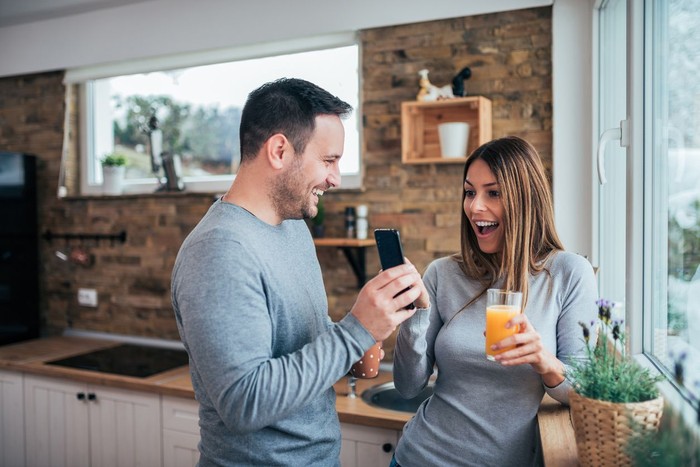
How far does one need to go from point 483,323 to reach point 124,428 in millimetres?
1986

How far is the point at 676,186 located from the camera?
1.43m

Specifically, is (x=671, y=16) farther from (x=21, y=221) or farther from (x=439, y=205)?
(x=21, y=221)

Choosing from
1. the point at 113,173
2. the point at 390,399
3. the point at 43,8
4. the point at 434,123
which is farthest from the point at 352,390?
the point at 43,8

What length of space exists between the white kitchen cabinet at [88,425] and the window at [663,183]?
2038 millimetres

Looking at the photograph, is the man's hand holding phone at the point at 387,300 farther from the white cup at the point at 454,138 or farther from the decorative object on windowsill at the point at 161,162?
the decorative object on windowsill at the point at 161,162

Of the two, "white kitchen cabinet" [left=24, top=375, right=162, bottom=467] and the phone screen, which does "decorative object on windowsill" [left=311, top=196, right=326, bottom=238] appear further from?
the phone screen

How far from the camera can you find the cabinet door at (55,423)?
306cm

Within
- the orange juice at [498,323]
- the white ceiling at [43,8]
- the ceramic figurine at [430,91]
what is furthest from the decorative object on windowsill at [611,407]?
the white ceiling at [43,8]

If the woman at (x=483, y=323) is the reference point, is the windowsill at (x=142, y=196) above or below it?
above

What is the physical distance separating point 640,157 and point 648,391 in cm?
82

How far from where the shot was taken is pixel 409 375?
5.42 feet

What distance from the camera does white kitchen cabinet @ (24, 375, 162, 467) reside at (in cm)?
286

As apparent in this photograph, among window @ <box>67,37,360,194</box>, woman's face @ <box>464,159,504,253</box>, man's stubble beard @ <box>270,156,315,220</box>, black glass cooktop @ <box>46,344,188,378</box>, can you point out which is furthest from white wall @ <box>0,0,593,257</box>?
black glass cooktop @ <box>46,344,188,378</box>

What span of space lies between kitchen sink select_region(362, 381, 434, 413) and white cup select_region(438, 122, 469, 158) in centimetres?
96
